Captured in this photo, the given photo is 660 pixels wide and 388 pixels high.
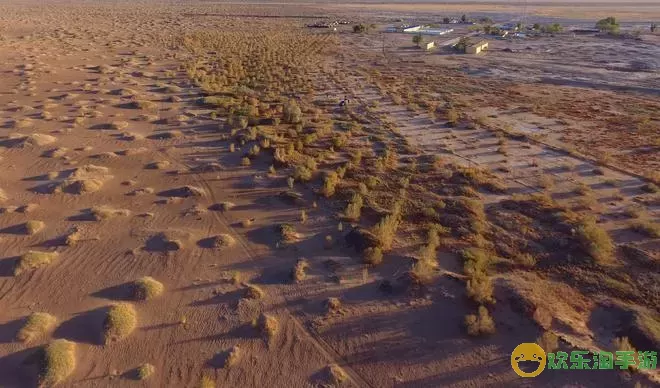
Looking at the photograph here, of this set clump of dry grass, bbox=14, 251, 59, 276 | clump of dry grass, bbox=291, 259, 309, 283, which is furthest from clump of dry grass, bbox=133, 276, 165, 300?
clump of dry grass, bbox=291, 259, 309, 283

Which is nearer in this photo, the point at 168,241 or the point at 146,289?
the point at 146,289

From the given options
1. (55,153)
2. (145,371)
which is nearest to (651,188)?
(145,371)

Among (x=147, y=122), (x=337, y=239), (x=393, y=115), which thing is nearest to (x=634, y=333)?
(x=337, y=239)

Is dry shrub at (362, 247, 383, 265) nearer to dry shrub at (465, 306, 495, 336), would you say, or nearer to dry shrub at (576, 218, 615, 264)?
dry shrub at (465, 306, 495, 336)

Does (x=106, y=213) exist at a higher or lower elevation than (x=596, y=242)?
higher

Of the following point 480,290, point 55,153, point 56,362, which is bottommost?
point 56,362

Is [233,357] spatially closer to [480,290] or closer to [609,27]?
[480,290]

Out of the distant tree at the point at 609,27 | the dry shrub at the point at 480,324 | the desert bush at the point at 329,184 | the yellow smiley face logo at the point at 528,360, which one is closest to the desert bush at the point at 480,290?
the dry shrub at the point at 480,324
